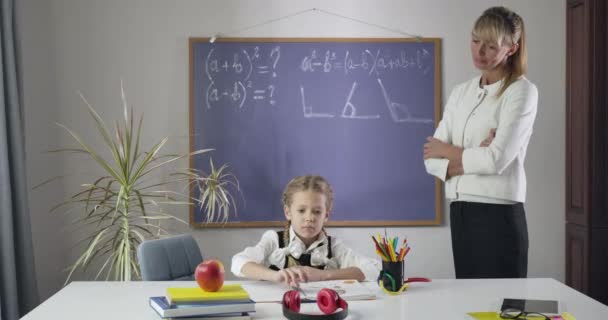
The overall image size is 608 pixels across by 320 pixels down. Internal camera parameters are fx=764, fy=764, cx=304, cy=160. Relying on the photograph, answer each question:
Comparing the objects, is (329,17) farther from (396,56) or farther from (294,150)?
(294,150)

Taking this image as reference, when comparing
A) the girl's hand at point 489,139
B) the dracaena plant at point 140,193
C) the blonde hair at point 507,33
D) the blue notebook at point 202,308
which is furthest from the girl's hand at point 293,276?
the dracaena plant at point 140,193

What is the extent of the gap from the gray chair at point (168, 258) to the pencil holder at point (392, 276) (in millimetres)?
856

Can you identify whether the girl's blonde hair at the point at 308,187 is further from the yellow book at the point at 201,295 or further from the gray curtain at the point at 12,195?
the gray curtain at the point at 12,195

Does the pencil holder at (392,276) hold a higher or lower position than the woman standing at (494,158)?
lower

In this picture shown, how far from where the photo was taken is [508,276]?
9.40 ft

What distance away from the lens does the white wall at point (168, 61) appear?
438 centimetres

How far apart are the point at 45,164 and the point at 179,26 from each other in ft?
3.61

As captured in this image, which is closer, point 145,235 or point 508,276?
point 508,276

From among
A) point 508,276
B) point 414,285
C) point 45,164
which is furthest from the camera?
point 45,164

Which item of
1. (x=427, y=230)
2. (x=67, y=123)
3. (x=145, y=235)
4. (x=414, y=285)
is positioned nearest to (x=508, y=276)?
(x=414, y=285)

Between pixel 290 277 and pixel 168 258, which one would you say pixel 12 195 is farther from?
pixel 290 277

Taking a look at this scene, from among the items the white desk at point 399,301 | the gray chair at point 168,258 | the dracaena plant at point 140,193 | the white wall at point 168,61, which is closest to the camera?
the white desk at point 399,301

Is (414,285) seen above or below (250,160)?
below

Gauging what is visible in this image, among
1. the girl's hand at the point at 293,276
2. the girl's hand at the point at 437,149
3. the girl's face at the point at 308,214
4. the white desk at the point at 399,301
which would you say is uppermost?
the girl's hand at the point at 437,149
